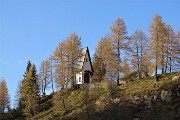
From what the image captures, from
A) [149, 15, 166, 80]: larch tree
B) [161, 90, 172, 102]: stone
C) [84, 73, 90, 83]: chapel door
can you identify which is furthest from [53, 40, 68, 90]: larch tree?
[161, 90, 172, 102]: stone

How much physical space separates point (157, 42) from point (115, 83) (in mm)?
10995

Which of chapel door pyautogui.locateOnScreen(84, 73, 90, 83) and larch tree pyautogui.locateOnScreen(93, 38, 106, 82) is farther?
chapel door pyautogui.locateOnScreen(84, 73, 90, 83)

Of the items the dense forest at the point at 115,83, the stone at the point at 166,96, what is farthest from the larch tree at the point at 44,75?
the stone at the point at 166,96

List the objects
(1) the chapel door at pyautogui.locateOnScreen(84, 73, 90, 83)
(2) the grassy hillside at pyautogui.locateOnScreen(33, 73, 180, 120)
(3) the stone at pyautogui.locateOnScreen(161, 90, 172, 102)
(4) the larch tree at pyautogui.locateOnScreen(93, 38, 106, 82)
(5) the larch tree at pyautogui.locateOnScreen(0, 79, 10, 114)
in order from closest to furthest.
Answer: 1. (2) the grassy hillside at pyautogui.locateOnScreen(33, 73, 180, 120)
2. (3) the stone at pyautogui.locateOnScreen(161, 90, 172, 102)
3. (4) the larch tree at pyautogui.locateOnScreen(93, 38, 106, 82)
4. (1) the chapel door at pyautogui.locateOnScreen(84, 73, 90, 83)
5. (5) the larch tree at pyautogui.locateOnScreen(0, 79, 10, 114)

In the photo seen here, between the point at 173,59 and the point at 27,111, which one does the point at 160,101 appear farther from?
the point at 27,111

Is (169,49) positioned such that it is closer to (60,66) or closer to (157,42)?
(157,42)

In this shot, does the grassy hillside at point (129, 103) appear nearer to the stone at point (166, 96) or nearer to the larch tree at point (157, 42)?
the stone at point (166, 96)

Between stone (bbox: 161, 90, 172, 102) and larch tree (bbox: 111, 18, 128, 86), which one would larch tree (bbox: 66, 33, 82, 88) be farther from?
stone (bbox: 161, 90, 172, 102)

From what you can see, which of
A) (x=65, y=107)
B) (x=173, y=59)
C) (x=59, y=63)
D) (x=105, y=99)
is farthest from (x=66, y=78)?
(x=173, y=59)

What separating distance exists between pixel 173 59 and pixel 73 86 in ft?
71.4

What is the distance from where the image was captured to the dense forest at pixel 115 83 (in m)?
50.9

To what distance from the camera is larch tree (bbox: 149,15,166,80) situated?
197 ft

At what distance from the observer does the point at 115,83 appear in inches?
2530

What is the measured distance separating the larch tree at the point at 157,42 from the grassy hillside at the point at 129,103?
2.87 meters
